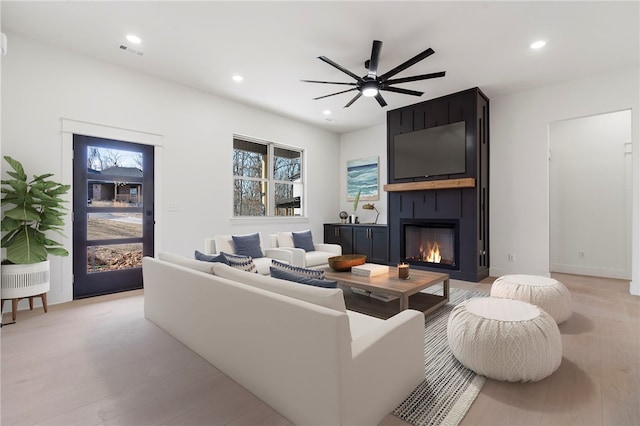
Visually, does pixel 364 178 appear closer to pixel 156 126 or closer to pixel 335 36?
pixel 335 36

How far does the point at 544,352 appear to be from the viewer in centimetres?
181

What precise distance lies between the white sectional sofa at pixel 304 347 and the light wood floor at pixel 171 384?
0.14 metres

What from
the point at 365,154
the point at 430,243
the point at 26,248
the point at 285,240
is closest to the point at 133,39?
the point at 26,248

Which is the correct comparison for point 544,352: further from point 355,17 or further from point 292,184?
point 292,184

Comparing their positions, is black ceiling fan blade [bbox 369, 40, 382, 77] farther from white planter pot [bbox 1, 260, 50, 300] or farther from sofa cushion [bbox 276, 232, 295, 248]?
white planter pot [bbox 1, 260, 50, 300]

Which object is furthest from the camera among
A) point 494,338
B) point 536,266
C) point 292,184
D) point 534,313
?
point 292,184

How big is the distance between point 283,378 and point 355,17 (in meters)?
3.17

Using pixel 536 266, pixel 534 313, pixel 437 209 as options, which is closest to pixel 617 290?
pixel 536 266

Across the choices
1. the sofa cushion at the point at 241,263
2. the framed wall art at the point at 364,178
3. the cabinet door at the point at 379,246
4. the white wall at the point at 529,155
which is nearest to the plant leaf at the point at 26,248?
the sofa cushion at the point at 241,263

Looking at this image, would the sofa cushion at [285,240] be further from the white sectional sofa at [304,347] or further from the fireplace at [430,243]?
the white sectional sofa at [304,347]

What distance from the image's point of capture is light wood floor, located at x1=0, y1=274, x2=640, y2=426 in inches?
61.9

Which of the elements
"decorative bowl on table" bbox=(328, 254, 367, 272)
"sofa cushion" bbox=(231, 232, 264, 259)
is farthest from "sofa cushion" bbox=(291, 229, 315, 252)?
"decorative bowl on table" bbox=(328, 254, 367, 272)

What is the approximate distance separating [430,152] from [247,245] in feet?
11.0

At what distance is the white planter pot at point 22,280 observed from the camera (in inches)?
115
